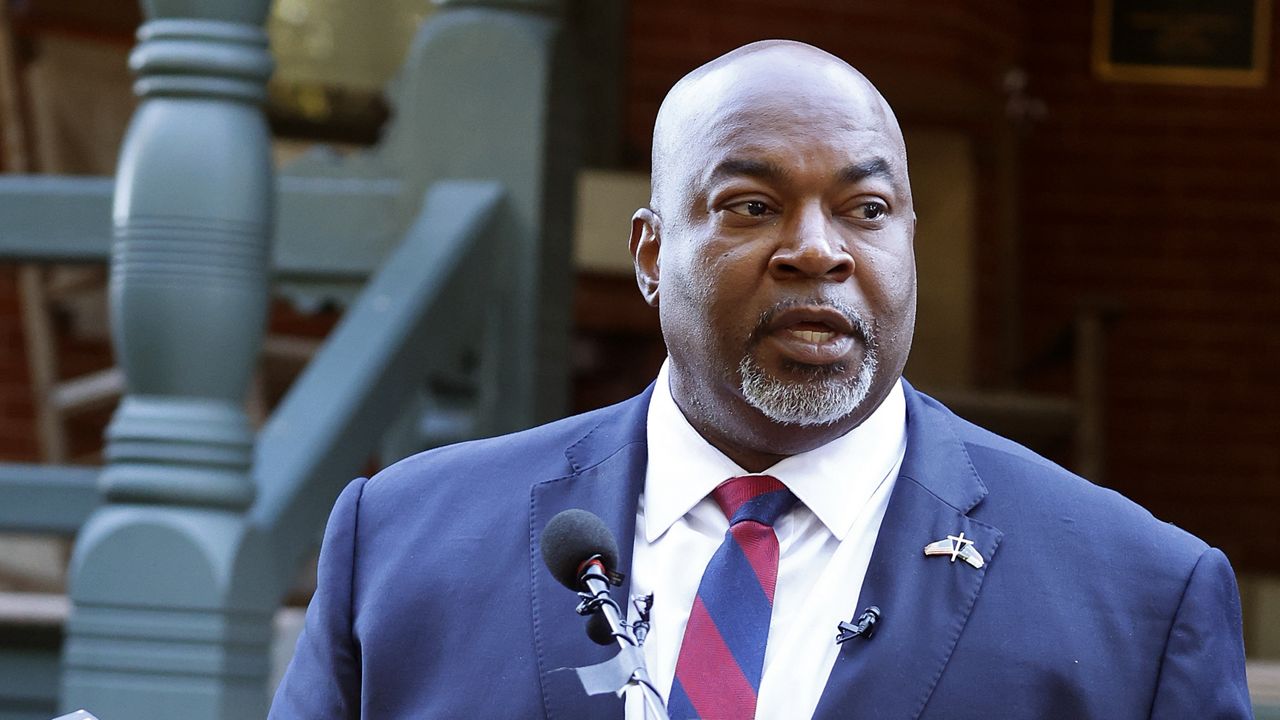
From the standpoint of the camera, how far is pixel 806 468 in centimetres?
172

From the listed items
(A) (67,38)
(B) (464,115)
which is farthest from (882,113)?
(A) (67,38)

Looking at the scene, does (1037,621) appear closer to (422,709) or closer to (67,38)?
(422,709)

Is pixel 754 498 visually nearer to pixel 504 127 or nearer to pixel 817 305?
pixel 817 305


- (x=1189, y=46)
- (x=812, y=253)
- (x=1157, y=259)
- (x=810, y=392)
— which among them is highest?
(x=812, y=253)

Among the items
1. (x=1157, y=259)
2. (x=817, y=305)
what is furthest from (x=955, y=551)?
(x=1157, y=259)

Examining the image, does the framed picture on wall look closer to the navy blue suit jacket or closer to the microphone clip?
the navy blue suit jacket

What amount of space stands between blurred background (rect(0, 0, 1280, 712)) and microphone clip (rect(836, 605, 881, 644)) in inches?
120

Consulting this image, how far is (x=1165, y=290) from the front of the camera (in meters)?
7.40

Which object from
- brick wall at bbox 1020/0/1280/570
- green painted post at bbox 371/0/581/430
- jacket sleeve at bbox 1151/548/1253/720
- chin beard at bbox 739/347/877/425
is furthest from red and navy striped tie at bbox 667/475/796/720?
brick wall at bbox 1020/0/1280/570

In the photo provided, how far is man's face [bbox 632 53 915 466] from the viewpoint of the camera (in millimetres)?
1617

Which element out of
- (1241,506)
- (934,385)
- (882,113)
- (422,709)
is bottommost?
(1241,506)

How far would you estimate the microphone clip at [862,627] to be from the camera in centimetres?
160

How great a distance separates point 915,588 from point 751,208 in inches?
14.6

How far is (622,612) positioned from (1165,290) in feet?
20.2
